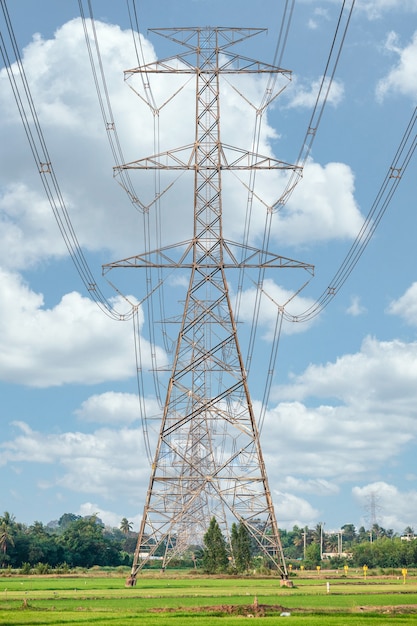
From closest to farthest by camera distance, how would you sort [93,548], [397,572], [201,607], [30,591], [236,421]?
[201,607], [236,421], [30,591], [397,572], [93,548]

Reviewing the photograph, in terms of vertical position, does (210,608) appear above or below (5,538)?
below

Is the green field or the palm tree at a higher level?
the palm tree

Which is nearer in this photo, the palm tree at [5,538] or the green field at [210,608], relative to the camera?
the green field at [210,608]

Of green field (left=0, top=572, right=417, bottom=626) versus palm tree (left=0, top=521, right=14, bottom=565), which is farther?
palm tree (left=0, top=521, right=14, bottom=565)

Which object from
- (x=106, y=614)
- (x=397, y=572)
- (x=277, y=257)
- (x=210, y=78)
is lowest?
(x=106, y=614)

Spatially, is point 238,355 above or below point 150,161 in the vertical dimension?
below

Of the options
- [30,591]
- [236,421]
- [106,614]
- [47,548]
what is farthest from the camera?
[47,548]

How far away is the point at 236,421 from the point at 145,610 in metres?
19.8

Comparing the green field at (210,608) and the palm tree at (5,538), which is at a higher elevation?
the palm tree at (5,538)

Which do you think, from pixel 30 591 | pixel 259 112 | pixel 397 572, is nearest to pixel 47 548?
pixel 397 572

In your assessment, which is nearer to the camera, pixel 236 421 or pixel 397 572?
pixel 236 421

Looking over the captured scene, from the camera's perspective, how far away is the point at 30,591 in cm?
6956

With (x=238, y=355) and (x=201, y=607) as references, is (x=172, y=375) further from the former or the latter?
(x=201, y=607)

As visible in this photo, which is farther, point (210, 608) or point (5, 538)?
point (5, 538)
